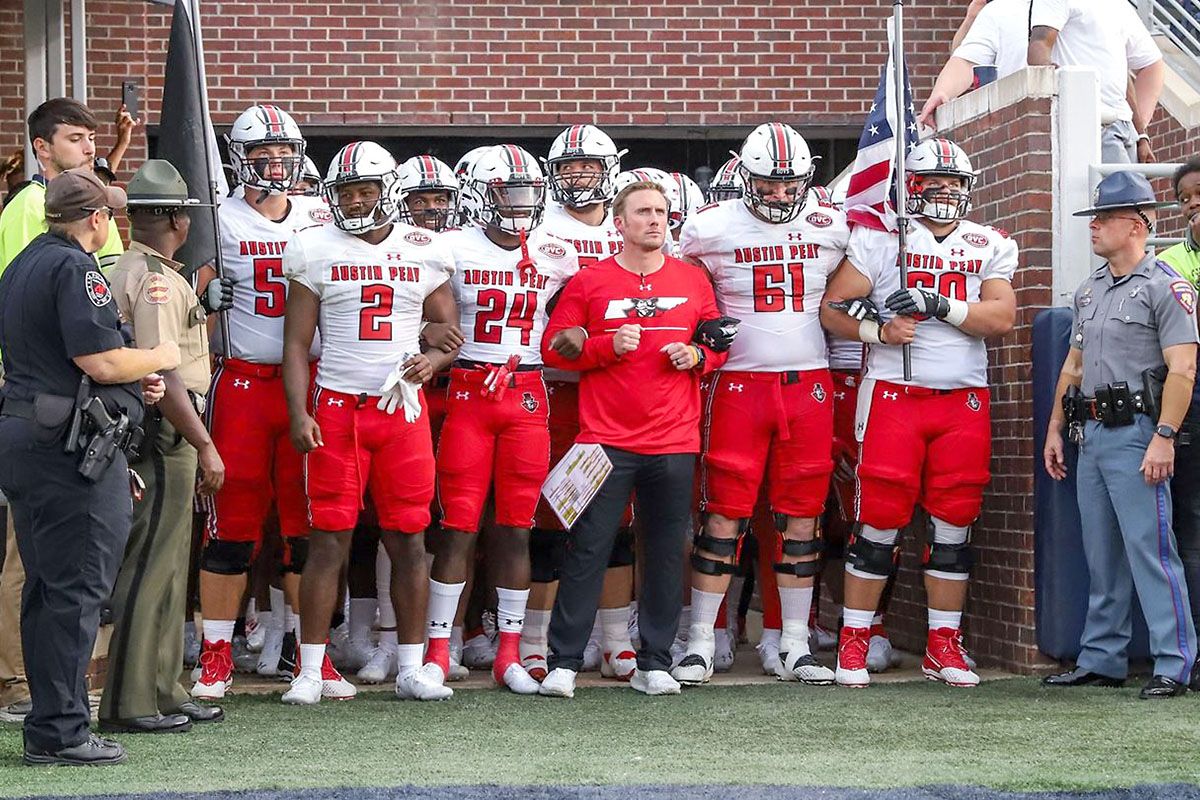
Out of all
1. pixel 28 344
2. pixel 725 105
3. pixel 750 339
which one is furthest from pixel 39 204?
pixel 725 105

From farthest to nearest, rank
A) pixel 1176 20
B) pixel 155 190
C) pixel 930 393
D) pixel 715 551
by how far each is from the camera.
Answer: pixel 1176 20 → pixel 715 551 → pixel 930 393 → pixel 155 190

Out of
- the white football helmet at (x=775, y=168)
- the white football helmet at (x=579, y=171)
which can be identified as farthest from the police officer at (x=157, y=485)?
the white football helmet at (x=775, y=168)

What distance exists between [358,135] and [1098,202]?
6.60 metres

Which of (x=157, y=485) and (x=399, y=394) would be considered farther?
(x=399, y=394)

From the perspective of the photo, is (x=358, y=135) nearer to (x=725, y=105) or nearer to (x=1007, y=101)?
(x=725, y=105)

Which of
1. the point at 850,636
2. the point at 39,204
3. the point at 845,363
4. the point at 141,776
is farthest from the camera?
the point at 845,363

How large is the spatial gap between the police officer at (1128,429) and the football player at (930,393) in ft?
1.47

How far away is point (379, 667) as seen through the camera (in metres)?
7.71

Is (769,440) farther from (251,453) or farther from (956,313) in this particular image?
→ (251,453)

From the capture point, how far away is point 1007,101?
26.4 ft

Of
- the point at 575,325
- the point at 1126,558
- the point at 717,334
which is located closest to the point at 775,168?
the point at 717,334

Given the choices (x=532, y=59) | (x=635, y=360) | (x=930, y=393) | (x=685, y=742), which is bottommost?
(x=685, y=742)

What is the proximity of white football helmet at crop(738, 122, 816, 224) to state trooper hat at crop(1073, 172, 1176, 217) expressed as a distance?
1229 millimetres

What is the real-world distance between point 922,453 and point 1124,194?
4.46ft
